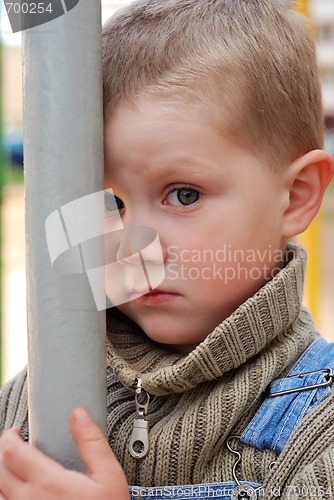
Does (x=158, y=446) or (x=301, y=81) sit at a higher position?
(x=301, y=81)

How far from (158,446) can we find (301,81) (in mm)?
450

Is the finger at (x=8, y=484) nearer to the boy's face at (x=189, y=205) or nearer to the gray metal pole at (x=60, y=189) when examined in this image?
the gray metal pole at (x=60, y=189)

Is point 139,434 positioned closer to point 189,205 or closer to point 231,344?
point 231,344

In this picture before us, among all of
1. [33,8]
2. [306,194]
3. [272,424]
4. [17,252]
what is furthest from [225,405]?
[17,252]

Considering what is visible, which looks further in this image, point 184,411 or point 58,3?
point 184,411

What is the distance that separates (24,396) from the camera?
92 cm

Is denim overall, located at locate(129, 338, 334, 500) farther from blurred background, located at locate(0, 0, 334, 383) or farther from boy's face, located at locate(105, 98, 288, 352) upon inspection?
blurred background, located at locate(0, 0, 334, 383)

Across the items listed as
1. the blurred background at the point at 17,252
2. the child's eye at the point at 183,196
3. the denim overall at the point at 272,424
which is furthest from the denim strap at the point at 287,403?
the blurred background at the point at 17,252

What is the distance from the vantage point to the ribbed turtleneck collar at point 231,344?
2.49 ft

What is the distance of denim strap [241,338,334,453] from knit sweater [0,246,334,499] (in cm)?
1

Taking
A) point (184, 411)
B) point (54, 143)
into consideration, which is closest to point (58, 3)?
point (54, 143)

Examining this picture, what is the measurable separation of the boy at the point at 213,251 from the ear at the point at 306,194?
0.01 metres

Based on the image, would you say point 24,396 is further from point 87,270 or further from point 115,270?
point 87,270

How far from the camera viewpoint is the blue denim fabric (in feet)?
2.42
